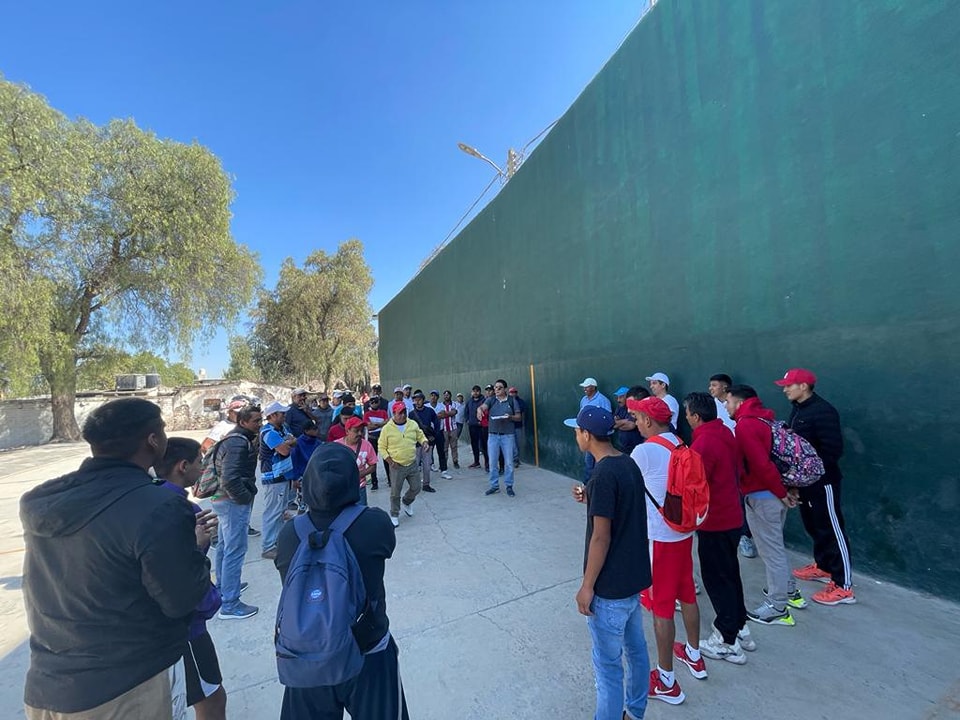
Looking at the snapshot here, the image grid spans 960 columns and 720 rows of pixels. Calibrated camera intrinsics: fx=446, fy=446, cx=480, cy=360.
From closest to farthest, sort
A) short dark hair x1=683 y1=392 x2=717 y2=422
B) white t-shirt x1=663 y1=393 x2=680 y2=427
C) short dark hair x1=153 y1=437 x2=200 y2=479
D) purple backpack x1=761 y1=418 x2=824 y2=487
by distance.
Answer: short dark hair x1=153 y1=437 x2=200 y2=479
short dark hair x1=683 y1=392 x2=717 y2=422
purple backpack x1=761 y1=418 x2=824 y2=487
white t-shirt x1=663 y1=393 x2=680 y2=427

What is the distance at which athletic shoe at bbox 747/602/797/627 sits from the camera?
305 cm

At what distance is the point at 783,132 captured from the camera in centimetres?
429

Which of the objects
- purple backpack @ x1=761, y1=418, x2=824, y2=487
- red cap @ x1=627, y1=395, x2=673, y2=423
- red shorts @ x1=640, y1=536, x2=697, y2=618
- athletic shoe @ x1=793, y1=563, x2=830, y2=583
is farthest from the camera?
athletic shoe @ x1=793, y1=563, x2=830, y2=583

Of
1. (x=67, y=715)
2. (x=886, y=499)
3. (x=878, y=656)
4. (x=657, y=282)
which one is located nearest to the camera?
(x=67, y=715)

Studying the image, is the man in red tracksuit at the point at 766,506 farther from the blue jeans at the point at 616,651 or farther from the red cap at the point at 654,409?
the blue jeans at the point at 616,651

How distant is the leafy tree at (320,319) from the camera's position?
2670 cm

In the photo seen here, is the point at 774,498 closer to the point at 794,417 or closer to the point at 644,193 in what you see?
the point at 794,417

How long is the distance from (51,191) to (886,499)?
20391mm

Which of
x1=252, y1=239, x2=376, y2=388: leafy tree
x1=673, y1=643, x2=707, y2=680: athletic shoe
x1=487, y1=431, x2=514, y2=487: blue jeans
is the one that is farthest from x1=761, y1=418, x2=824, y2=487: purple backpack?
x1=252, y1=239, x2=376, y2=388: leafy tree

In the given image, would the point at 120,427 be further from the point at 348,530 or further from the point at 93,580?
the point at 348,530

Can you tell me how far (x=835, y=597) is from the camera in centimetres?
331

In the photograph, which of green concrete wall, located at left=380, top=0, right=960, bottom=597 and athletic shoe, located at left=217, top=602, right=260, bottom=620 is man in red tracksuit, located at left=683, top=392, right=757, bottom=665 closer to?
green concrete wall, located at left=380, top=0, right=960, bottom=597

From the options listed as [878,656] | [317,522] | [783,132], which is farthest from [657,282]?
[317,522]

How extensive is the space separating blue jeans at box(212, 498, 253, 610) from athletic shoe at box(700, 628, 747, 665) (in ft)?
11.2
